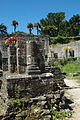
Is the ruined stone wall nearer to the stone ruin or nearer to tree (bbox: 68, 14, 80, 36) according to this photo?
tree (bbox: 68, 14, 80, 36)

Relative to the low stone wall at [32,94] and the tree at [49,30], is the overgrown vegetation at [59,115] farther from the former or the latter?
the tree at [49,30]

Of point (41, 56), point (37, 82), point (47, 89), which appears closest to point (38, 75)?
point (37, 82)

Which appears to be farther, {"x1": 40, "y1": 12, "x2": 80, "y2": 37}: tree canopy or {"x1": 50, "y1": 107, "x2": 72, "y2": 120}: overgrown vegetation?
{"x1": 40, "y1": 12, "x2": 80, "y2": 37}: tree canopy

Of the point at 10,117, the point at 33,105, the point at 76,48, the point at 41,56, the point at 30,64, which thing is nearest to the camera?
the point at 10,117

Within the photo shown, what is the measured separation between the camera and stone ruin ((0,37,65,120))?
15.0 feet

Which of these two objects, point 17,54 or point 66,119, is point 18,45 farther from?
point 66,119

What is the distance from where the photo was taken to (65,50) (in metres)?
27.2

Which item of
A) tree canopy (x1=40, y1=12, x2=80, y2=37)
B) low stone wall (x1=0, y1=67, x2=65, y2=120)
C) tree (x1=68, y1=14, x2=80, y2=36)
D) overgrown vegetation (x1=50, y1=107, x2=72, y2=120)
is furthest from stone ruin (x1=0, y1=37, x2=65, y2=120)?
tree (x1=68, y1=14, x2=80, y2=36)

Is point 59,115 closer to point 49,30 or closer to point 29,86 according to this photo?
point 29,86

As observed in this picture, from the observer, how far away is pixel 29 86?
5051 millimetres

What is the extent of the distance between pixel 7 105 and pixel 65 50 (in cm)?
2379

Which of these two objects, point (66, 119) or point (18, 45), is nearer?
point (66, 119)

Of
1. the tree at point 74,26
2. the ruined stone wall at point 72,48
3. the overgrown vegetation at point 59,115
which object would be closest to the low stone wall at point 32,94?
the overgrown vegetation at point 59,115

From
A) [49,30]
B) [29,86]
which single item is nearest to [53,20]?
[49,30]
